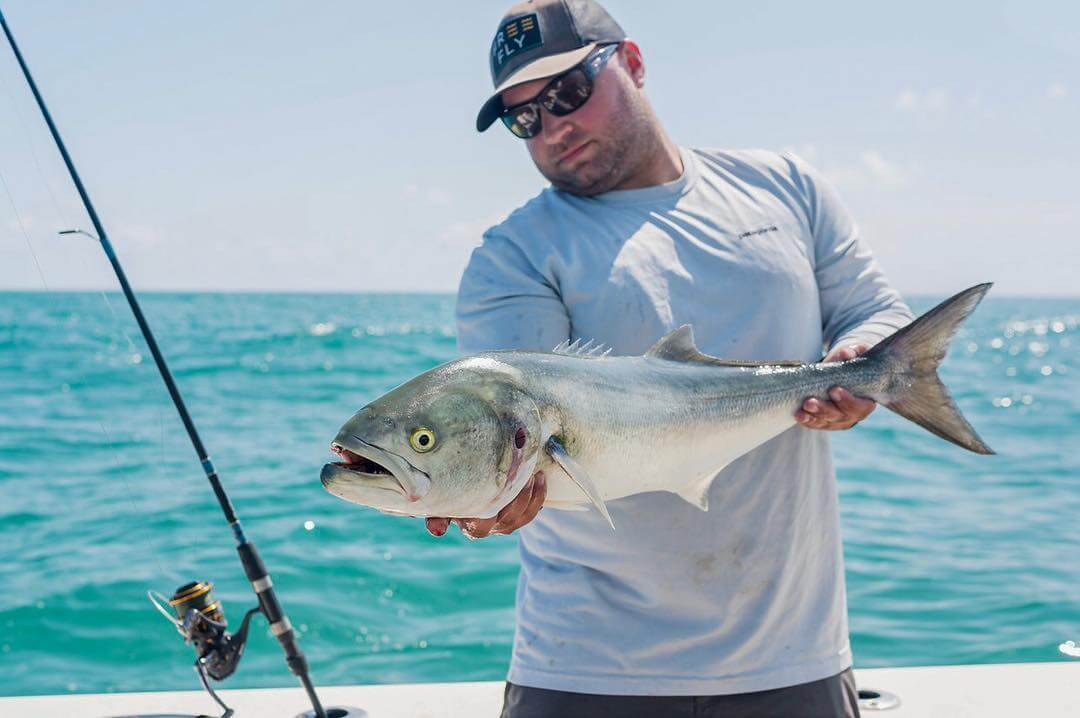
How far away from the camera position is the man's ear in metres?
2.98

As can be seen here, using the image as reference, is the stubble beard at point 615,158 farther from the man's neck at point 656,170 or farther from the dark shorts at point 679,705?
the dark shorts at point 679,705

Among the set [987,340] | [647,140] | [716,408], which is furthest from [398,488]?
[987,340]

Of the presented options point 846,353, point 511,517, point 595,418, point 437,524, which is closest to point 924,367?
point 846,353

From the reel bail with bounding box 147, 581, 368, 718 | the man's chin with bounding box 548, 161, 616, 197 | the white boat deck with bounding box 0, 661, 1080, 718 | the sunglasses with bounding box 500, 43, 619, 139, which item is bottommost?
the white boat deck with bounding box 0, 661, 1080, 718

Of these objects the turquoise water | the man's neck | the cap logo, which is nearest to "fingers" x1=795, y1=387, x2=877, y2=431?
the man's neck

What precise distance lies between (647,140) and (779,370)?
823mm

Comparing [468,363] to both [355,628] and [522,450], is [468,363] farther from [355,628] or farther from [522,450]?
[355,628]

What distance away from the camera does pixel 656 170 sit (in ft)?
9.46

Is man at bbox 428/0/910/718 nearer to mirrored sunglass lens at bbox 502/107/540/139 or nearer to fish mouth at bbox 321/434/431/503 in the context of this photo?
mirrored sunglass lens at bbox 502/107/540/139

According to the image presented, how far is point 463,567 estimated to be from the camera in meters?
9.03

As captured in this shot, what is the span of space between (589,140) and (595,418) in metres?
1.00

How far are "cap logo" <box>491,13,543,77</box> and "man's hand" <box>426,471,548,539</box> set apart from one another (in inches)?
51.9

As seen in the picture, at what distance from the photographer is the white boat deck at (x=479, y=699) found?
356 centimetres

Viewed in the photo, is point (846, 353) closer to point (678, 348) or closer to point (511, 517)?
point (678, 348)
